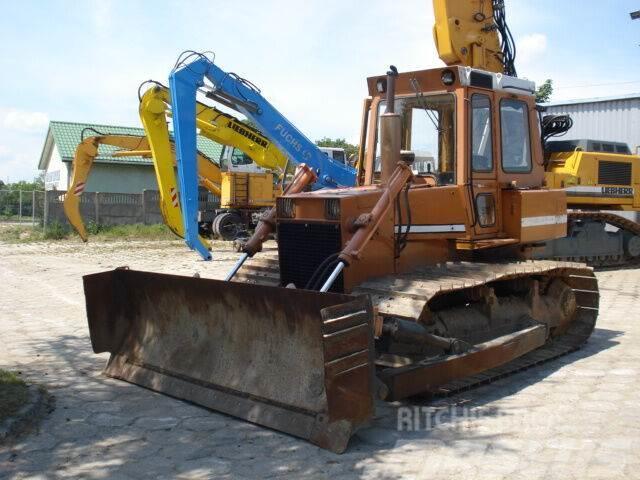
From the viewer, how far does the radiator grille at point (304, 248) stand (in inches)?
230

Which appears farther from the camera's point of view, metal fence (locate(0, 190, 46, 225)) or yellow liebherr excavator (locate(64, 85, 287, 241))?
metal fence (locate(0, 190, 46, 225))

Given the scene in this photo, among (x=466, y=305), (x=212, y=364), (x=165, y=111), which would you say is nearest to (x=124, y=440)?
(x=212, y=364)

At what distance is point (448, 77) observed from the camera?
6562 millimetres

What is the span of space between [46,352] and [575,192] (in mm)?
11069

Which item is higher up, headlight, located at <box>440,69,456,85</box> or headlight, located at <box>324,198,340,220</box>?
headlight, located at <box>440,69,456,85</box>

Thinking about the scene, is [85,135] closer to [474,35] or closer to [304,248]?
[474,35]

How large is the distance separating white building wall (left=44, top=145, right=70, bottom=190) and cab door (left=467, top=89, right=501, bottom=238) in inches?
1207

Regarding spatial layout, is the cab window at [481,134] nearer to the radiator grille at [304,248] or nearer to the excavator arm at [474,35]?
the excavator arm at [474,35]

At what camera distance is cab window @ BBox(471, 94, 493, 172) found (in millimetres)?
6652


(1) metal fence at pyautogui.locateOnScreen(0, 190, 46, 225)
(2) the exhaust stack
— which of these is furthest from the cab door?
(1) metal fence at pyautogui.locateOnScreen(0, 190, 46, 225)

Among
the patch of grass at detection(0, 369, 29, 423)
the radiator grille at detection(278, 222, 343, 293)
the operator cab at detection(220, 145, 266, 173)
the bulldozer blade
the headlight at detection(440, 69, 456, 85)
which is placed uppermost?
the operator cab at detection(220, 145, 266, 173)

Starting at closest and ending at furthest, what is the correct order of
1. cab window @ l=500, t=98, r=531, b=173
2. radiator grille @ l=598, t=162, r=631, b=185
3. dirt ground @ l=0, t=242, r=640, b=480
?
dirt ground @ l=0, t=242, r=640, b=480, cab window @ l=500, t=98, r=531, b=173, radiator grille @ l=598, t=162, r=631, b=185

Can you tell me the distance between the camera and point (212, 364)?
569cm

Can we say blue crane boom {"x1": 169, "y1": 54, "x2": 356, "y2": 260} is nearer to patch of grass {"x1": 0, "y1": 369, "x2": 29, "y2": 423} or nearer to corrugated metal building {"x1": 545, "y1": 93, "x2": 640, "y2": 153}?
patch of grass {"x1": 0, "y1": 369, "x2": 29, "y2": 423}
